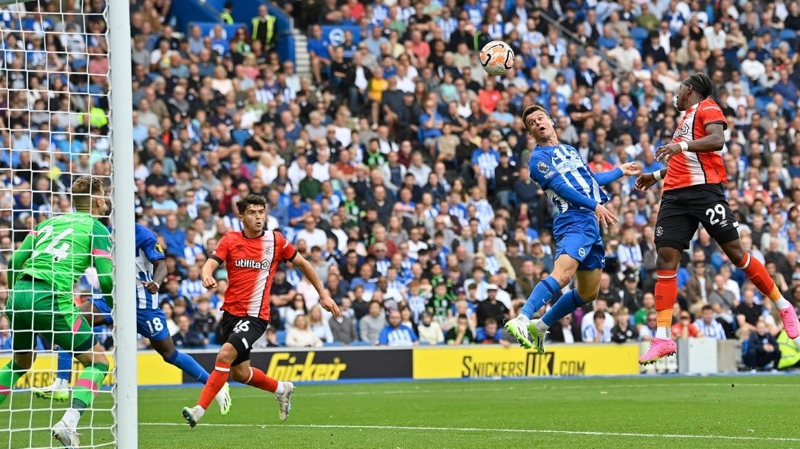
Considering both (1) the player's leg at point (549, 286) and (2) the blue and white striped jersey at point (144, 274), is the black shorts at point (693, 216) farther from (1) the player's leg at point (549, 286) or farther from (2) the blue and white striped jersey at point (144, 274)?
(2) the blue and white striped jersey at point (144, 274)

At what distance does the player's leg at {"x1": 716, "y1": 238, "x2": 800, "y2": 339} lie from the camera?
12.1 meters

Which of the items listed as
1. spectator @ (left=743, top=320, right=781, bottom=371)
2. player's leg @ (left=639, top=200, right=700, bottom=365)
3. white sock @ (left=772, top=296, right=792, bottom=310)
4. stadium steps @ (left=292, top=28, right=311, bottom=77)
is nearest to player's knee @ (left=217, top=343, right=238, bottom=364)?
player's leg @ (left=639, top=200, right=700, bottom=365)

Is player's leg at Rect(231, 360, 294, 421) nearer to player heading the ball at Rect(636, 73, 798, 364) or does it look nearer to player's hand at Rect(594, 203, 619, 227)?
player's hand at Rect(594, 203, 619, 227)

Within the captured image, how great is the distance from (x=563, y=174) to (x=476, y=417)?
9.64 ft

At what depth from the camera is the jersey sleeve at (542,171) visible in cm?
1208

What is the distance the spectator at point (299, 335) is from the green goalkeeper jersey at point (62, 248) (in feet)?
34.7

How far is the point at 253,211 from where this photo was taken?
40.5 ft

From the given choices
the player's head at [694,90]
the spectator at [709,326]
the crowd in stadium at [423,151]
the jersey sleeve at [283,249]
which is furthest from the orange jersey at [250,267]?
the spectator at [709,326]

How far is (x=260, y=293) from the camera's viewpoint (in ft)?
40.9

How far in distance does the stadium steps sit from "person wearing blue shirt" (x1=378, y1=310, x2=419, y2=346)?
26.0ft

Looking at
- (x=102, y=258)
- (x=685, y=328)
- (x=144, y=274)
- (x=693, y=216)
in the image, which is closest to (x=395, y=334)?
(x=685, y=328)

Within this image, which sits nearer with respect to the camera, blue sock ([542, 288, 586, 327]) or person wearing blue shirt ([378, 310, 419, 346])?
blue sock ([542, 288, 586, 327])

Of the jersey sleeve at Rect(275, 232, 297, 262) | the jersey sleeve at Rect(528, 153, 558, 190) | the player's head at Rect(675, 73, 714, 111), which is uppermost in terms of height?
the player's head at Rect(675, 73, 714, 111)

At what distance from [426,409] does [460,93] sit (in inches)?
516
